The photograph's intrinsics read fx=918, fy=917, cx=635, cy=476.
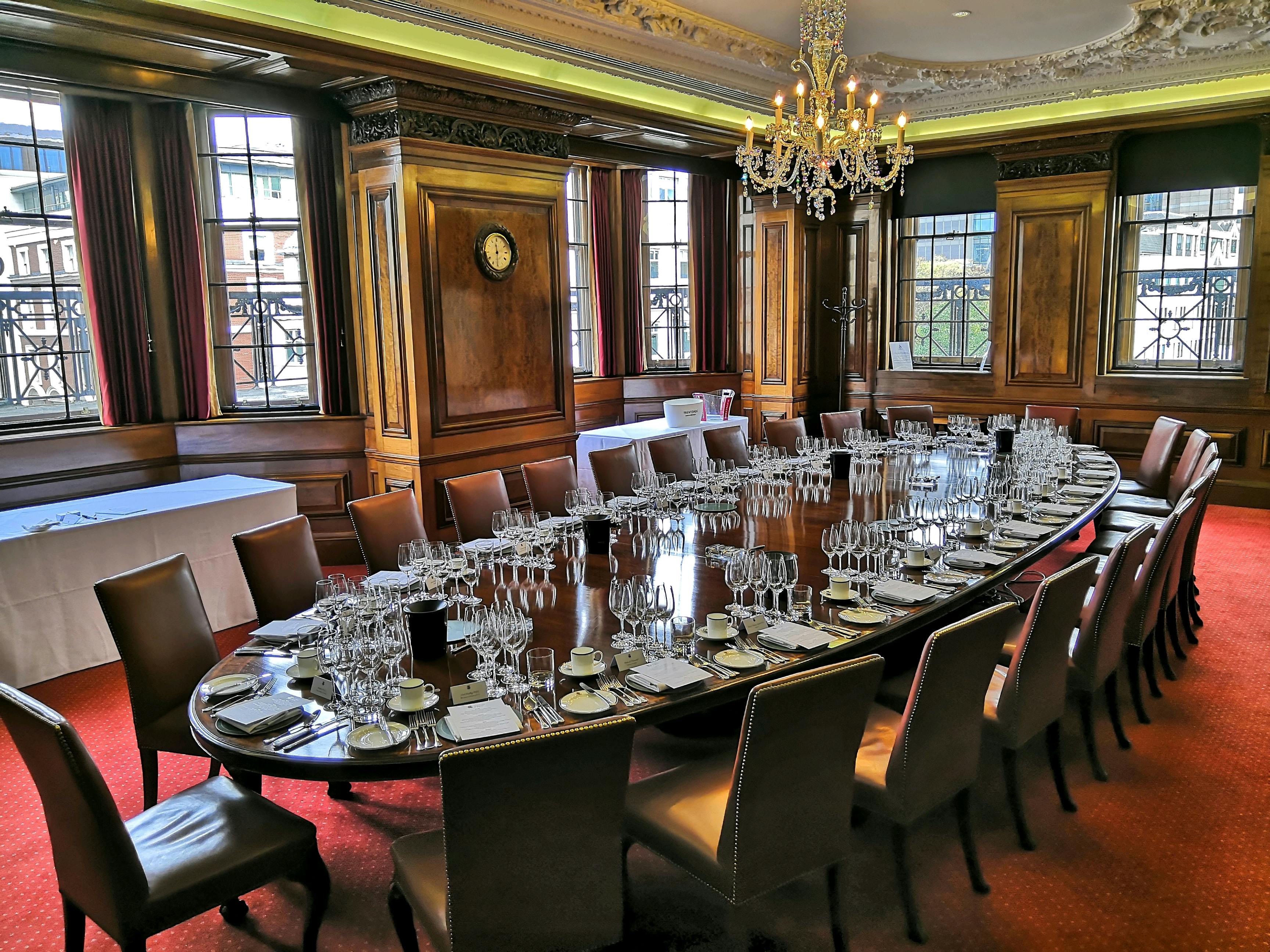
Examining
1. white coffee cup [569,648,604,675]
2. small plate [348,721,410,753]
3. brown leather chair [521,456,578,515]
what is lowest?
small plate [348,721,410,753]

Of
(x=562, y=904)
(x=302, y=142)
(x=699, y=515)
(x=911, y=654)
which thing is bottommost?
(x=911, y=654)

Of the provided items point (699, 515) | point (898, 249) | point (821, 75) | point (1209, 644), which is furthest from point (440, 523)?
Result: point (898, 249)

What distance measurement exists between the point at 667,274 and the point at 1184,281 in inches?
183

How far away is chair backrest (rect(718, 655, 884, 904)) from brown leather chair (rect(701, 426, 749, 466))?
389 centimetres

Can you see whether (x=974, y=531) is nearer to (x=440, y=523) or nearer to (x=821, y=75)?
(x=821, y=75)

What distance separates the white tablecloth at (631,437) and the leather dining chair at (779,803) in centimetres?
421

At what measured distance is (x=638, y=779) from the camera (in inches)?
131

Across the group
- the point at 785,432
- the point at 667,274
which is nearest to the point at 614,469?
the point at 785,432

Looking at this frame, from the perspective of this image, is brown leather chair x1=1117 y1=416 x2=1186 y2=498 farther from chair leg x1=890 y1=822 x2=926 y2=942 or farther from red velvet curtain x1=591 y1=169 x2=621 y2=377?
red velvet curtain x1=591 y1=169 x2=621 y2=377

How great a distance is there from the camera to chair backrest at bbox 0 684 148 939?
6.40ft

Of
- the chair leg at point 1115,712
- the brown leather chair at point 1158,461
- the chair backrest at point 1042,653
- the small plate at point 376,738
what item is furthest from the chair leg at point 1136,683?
the small plate at point 376,738

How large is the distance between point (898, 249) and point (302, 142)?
5845 mm

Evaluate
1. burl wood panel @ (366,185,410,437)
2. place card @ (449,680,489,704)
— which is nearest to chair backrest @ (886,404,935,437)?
burl wood panel @ (366,185,410,437)

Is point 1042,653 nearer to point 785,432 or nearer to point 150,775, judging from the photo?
point 150,775
